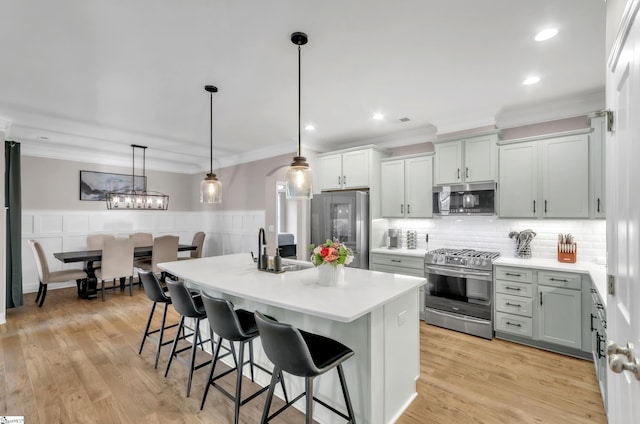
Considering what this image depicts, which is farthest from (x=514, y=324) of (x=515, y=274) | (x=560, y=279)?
(x=560, y=279)

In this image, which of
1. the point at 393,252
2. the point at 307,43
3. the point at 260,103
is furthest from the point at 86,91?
the point at 393,252

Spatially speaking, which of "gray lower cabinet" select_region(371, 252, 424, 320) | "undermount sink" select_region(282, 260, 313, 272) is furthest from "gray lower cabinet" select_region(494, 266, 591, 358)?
"undermount sink" select_region(282, 260, 313, 272)

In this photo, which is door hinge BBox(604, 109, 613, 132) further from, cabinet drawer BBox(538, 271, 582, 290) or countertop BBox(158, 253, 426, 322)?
cabinet drawer BBox(538, 271, 582, 290)

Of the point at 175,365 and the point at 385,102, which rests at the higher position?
the point at 385,102

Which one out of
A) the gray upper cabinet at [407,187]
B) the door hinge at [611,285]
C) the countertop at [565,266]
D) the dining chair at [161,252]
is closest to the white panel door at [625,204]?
the door hinge at [611,285]

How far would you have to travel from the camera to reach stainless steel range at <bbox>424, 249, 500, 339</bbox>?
11.3 feet

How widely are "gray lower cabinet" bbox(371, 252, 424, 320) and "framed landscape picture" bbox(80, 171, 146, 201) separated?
18.0 feet

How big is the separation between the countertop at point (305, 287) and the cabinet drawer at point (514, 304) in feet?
5.36

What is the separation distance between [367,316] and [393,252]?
247cm

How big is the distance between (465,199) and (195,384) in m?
3.56

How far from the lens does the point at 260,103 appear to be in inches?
137

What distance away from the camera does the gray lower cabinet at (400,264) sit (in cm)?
396

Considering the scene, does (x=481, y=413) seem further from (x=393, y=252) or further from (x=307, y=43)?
(x=307, y=43)

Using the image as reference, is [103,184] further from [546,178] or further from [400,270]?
[546,178]
